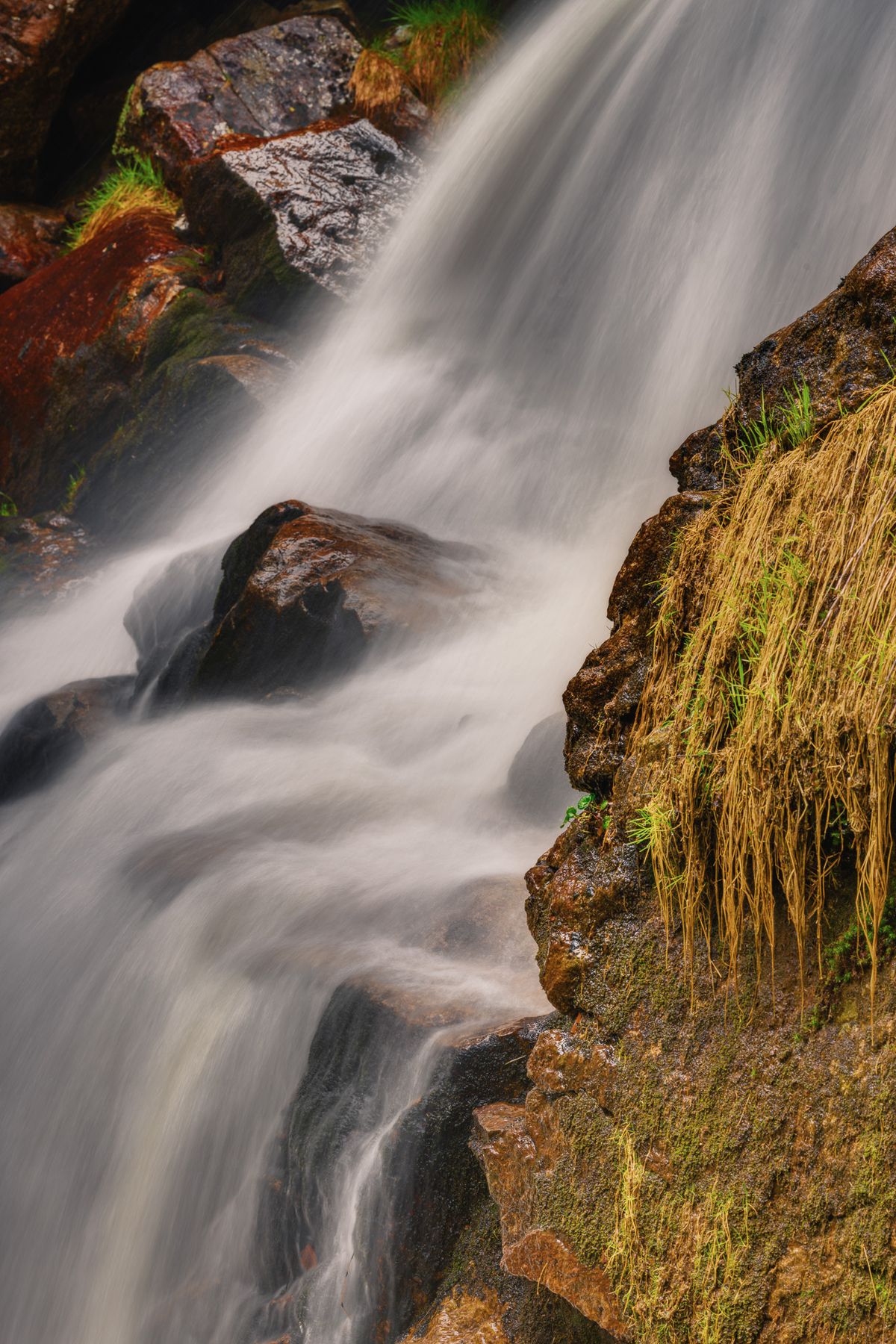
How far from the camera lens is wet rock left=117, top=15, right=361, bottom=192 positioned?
10.5m

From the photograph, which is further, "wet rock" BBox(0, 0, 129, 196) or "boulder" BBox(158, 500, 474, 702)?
"wet rock" BBox(0, 0, 129, 196)

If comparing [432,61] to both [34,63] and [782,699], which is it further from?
[782,699]

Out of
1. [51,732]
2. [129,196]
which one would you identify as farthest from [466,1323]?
[129,196]

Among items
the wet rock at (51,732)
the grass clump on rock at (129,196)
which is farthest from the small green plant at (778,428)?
the grass clump on rock at (129,196)

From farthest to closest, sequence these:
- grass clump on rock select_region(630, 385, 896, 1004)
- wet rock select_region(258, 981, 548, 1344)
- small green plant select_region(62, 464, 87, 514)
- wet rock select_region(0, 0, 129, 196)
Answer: wet rock select_region(0, 0, 129, 196) < small green plant select_region(62, 464, 87, 514) < wet rock select_region(258, 981, 548, 1344) < grass clump on rock select_region(630, 385, 896, 1004)

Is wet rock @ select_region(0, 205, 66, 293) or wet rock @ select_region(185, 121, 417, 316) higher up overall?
wet rock @ select_region(0, 205, 66, 293)

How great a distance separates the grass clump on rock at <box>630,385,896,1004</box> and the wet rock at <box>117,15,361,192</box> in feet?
29.7

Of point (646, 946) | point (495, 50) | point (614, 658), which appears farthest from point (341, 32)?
point (646, 946)

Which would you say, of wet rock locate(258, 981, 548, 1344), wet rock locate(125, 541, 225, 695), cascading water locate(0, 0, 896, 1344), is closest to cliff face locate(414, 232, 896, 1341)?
wet rock locate(258, 981, 548, 1344)

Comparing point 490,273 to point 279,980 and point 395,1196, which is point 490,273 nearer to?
point 279,980

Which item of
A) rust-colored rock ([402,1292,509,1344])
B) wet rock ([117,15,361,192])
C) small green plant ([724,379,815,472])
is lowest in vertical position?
rust-colored rock ([402,1292,509,1344])

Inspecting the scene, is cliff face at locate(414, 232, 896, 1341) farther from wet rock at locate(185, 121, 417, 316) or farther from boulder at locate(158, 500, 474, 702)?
wet rock at locate(185, 121, 417, 316)

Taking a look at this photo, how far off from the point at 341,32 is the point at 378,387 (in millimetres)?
5295

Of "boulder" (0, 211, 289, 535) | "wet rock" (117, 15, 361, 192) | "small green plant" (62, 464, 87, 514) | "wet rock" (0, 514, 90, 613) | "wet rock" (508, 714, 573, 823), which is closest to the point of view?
"wet rock" (508, 714, 573, 823)
